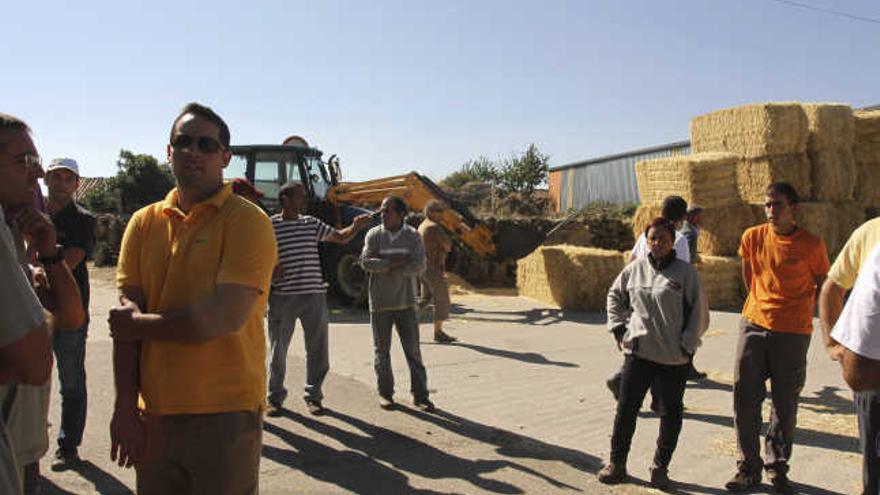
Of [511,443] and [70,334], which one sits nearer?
[70,334]

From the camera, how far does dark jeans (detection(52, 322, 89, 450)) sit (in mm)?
4594

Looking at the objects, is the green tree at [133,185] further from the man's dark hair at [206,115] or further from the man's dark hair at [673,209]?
the man's dark hair at [206,115]

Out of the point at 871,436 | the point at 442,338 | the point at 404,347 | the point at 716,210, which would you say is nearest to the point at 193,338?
the point at 871,436

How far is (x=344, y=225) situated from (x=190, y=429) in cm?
1009

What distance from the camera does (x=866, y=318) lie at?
2.53 meters

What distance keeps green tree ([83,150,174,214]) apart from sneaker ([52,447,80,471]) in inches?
835

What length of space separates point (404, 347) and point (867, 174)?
11142mm

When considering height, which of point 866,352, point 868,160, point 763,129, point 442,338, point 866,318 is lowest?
point 442,338

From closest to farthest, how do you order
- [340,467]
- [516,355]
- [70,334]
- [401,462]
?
[70,334] < [340,467] < [401,462] < [516,355]

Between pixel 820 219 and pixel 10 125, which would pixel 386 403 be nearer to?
pixel 10 125

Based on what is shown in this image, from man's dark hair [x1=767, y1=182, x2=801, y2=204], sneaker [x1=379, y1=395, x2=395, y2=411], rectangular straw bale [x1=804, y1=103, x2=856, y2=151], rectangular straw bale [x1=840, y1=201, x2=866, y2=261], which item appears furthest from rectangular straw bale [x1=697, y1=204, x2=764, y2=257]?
man's dark hair [x1=767, y1=182, x2=801, y2=204]

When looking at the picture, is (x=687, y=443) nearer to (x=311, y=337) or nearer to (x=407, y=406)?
(x=407, y=406)

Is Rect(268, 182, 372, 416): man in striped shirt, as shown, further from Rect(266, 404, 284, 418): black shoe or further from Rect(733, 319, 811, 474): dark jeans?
Rect(733, 319, 811, 474): dark jeans

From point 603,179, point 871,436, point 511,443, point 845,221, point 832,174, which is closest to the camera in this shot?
point 871,436
